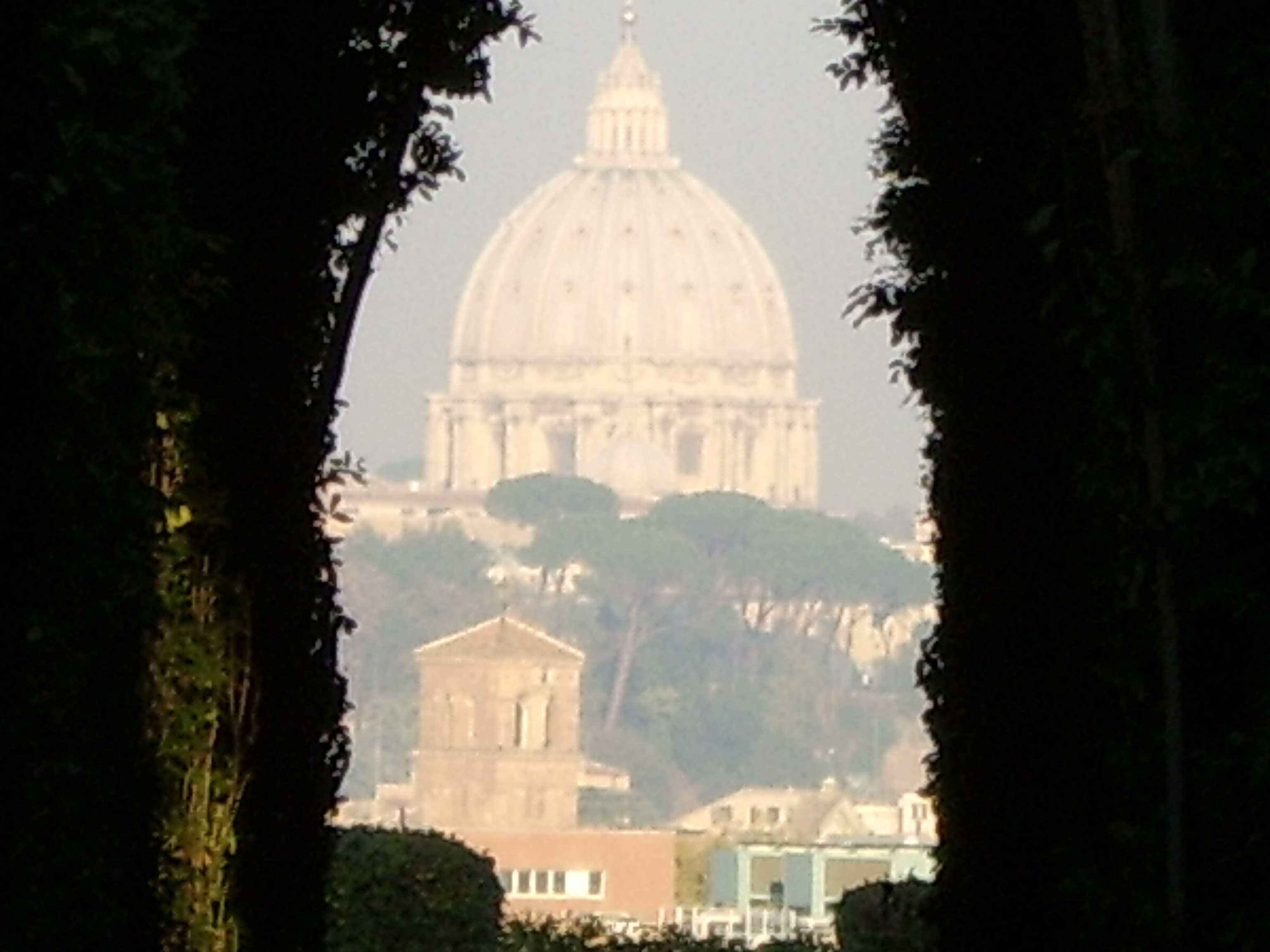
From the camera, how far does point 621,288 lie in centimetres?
17762

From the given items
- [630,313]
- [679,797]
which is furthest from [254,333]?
[630,313]

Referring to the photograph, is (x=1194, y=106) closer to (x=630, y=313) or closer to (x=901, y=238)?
(x=901, y=238)

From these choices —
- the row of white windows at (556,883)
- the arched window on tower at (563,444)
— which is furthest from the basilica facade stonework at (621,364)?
the row of white windows at (556,883)

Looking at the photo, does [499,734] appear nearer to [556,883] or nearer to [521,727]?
[521,727]

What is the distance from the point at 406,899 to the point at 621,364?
160 metres

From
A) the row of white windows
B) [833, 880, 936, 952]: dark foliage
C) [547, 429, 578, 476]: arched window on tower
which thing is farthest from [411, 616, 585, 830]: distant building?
[833, 880, 936, 952]: dark foliage

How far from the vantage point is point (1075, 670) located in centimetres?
684

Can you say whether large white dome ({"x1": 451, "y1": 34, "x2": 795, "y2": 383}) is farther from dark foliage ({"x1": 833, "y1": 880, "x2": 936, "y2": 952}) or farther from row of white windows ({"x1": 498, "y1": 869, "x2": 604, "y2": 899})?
dark foliage ({"x1": 833, "y1": 880, "x2": 936, "y2": 952})

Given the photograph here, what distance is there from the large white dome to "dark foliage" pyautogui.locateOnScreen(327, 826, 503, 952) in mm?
159650

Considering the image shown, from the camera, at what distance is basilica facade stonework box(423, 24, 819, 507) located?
17700 centimetres

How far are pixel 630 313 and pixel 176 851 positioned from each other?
169 meters

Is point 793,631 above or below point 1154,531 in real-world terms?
above

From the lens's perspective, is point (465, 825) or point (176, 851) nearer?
point (176, 851)

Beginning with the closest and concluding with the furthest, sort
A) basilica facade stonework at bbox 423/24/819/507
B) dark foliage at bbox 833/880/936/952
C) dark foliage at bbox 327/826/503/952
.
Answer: dark foliage at bbox 833/880/936/952
dark foliage at bbox 327/826/503/952
basilica facade stonework at bbox 423/24/819/507
